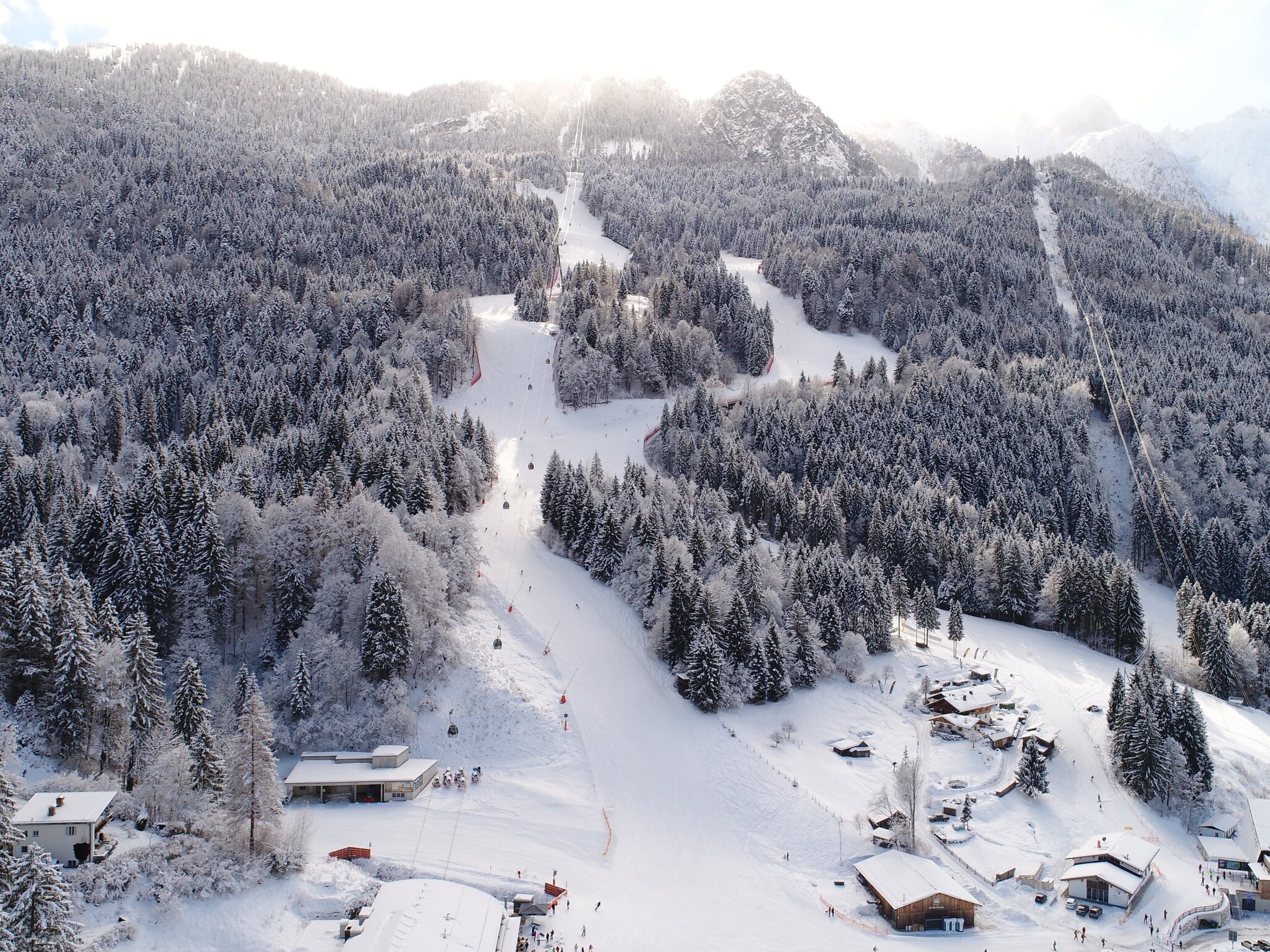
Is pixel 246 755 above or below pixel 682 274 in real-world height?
below

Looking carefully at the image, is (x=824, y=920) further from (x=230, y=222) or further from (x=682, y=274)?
(x=230, y=222)

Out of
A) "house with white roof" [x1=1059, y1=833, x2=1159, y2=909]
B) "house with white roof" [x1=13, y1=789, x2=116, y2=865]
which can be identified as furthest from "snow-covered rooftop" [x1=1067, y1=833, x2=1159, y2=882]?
"house with white roof" [x1=13, y1=789, x2=116, y2=865]

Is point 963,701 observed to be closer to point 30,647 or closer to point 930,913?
point 930,913

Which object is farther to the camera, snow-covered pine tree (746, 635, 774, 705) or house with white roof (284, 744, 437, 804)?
snow-covered pine tree (746, 635, 774, 705)

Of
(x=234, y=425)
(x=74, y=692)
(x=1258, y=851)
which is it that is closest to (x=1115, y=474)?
(x=1258, y=851)

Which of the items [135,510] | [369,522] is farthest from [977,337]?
[135,510]

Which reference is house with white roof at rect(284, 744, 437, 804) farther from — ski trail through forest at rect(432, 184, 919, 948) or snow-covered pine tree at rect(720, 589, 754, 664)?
snow-covered pine tree at rect(720, 589, 754, 664)
